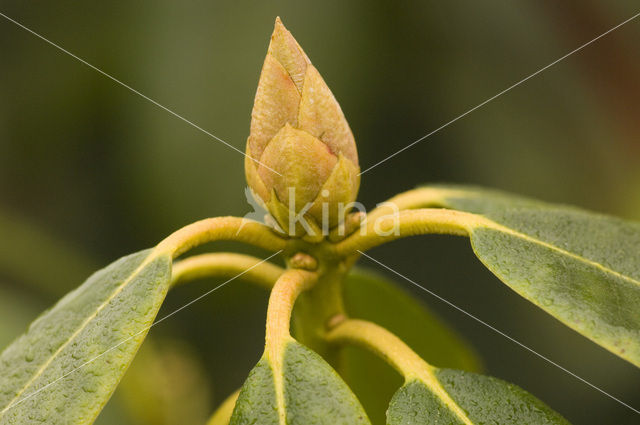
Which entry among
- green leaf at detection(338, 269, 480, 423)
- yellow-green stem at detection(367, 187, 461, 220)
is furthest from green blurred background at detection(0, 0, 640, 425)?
yellow-green stem at detection(367, 187, 461, 220)

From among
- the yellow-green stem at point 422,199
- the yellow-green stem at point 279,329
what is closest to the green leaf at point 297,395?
the yellow-green stem at point 279,329

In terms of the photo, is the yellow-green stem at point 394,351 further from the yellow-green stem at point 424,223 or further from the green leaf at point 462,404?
the yellow-green stem at point 424,223

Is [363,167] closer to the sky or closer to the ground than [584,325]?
closer to the sky

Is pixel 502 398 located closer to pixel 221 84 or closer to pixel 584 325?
pixel 584 325

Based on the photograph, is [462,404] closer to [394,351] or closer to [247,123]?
[394,351]

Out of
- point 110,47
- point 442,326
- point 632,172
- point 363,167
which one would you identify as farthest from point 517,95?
point 110,47

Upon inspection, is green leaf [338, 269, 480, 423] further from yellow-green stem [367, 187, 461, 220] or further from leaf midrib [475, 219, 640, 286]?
leaf midrib [475, 219, 640, 286]
